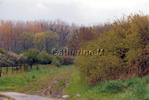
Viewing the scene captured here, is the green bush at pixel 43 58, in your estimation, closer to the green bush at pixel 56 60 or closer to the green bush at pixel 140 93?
the green bush at pixel 56 60

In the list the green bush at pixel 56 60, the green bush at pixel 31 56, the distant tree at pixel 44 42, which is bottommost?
the green bush at pixel 56 60

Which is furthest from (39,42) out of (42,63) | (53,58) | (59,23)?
(59,23)

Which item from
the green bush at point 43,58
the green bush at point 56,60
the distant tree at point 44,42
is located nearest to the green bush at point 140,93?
the green bush at point 43,58

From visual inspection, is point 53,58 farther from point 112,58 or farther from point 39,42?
point 112,58

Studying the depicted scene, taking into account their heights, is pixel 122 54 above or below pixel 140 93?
above

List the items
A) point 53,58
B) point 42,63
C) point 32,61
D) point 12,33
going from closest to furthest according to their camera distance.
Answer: point 32,61 < point 42,63 < point 53,58 < point 12,33

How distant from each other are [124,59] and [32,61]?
83.6 ft

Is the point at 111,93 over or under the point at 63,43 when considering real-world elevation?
under

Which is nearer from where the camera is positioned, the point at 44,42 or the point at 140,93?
the point at 140,93

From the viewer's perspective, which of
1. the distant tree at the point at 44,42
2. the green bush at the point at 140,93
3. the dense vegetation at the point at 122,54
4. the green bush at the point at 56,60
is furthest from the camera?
the distant tree at the point at 44,42

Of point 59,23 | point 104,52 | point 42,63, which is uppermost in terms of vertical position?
point 59,23

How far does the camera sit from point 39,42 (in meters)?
51.3

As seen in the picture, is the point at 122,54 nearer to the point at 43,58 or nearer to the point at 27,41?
the point at 43,58

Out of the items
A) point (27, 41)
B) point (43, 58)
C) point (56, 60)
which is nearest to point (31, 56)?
point (43, 58)
